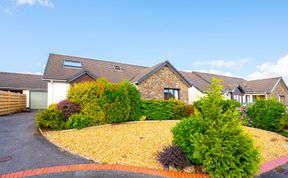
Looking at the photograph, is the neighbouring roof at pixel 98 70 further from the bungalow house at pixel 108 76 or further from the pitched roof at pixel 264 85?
the pitched roof at pixel 264 85

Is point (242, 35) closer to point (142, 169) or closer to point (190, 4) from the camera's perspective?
point (190, 4)

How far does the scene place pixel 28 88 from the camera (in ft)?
74.6

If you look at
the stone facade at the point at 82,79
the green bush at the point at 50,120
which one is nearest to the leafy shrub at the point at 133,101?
the green bush at the point at 50,120

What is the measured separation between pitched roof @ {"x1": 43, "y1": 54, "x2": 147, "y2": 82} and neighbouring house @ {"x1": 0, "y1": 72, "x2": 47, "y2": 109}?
7.01 m

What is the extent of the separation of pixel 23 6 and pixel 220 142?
13.9 meters

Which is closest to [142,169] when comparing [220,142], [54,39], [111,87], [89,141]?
[220,142]

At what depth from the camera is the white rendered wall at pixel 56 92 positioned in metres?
15.4

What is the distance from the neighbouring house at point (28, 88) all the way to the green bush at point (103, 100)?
54.8 ft

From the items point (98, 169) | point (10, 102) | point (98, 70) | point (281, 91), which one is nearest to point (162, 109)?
point (98, 169)

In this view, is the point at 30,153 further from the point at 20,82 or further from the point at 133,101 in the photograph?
the point at 20,82

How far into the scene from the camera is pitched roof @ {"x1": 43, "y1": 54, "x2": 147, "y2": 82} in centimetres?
1611

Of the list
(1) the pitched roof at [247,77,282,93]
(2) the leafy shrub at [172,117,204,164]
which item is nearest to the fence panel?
(2) the leafy shrub at [172,117,204,164]

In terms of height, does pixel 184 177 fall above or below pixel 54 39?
below

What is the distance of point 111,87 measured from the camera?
9.83m
